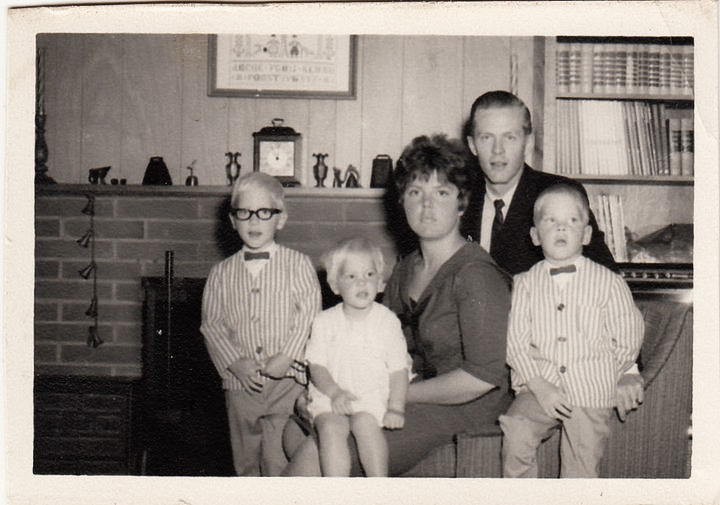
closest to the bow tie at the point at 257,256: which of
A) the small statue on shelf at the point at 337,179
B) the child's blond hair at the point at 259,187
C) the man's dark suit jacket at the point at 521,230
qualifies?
the child's blond hair at the point at 259,187

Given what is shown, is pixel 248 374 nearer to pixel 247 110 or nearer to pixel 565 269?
pixel 565 269

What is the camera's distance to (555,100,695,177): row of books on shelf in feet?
7.95

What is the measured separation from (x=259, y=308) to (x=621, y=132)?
4.87ft

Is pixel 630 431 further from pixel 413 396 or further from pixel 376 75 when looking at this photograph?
pixel 376 75

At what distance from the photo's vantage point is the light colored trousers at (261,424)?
5.04ft

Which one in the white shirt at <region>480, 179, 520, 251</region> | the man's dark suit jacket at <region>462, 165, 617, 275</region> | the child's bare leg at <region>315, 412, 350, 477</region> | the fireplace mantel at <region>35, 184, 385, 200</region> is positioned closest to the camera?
the child's bare leg at <region>315, 412, 350, 477</region>

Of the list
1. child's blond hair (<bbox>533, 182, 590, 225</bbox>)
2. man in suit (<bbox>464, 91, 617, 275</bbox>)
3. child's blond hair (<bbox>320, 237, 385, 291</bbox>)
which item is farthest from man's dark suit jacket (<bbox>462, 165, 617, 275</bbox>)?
child's blond hair (<bbox>320, 237, 385, 291</bbox>)

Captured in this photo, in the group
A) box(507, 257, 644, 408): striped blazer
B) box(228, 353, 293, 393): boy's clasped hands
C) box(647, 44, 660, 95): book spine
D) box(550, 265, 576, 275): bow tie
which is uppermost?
box(647, 44, 660, 95): book spine

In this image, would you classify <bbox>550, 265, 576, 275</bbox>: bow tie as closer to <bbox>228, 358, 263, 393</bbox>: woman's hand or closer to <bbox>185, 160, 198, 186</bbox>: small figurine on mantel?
<bbox>228, 358, 263, 393</bbox>: woman's hand

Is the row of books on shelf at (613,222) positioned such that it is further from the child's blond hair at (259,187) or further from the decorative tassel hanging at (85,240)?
the decorative tassel hanging at (85,240)

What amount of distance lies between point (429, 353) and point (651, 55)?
146 cm

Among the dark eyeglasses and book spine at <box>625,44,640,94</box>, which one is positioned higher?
book spine at <box>625,44,640,94</box>

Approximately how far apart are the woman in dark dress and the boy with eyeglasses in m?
0.14

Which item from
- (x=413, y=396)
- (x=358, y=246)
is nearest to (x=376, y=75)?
(x=358, y=246)
